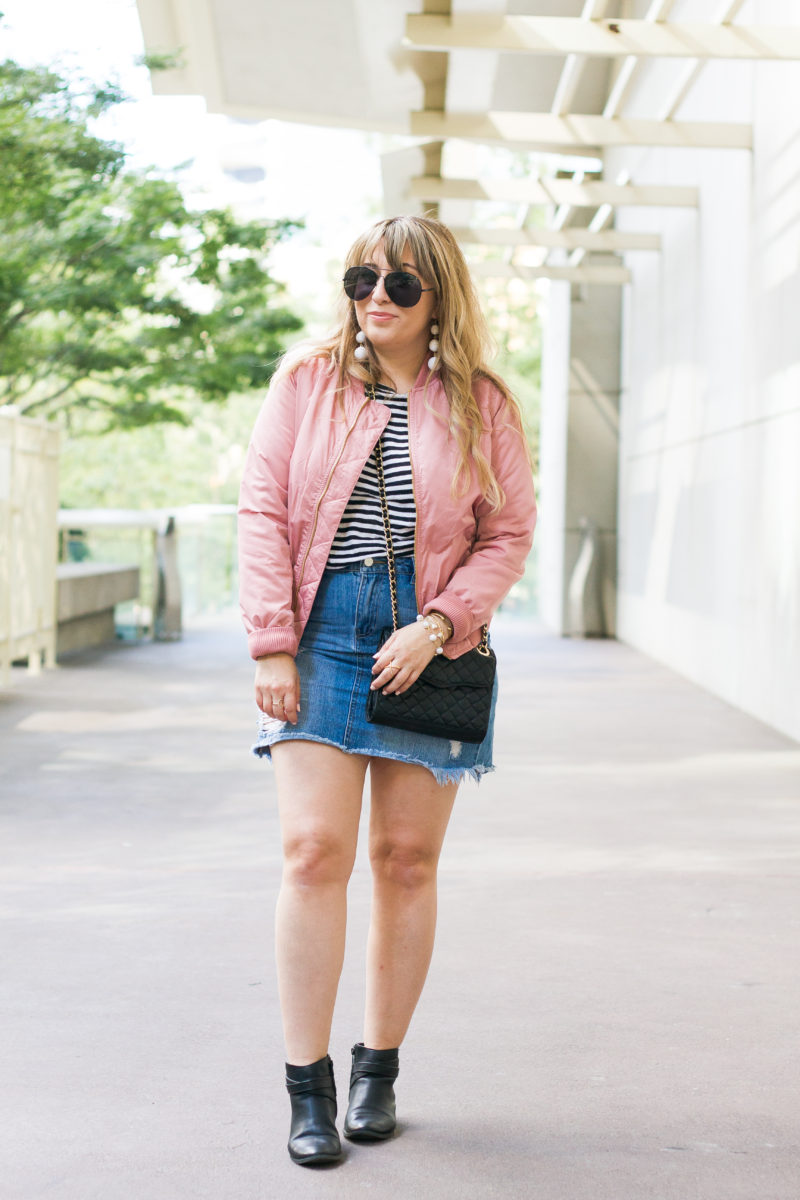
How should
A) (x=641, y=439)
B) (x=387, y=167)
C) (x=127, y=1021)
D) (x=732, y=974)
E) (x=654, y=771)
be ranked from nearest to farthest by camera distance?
(x=127, y=1021)
(x=732, y=974)
(x=654, y=771)
(x=387, y=167)
(x=641, y=439)

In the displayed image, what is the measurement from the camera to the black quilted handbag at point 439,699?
2.98 m

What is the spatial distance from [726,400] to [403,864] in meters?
10.1

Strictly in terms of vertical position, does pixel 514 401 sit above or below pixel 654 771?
above

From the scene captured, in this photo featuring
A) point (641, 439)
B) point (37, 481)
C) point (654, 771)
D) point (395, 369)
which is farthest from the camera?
point (641, 439)

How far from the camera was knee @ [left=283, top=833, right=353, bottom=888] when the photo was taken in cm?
294

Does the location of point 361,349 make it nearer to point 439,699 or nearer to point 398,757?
point 439,699

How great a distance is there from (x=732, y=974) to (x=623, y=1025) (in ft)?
2.04

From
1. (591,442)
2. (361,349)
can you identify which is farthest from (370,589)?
(591,442)

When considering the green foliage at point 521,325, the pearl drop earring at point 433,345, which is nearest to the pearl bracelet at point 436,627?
the pearl drop earring at point 433,345

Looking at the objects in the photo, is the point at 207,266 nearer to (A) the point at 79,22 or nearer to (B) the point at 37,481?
(A) the point at 79,22

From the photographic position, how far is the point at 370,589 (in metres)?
3.03

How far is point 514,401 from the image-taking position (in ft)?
10.6

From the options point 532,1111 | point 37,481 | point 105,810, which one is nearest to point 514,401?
point 532,1111

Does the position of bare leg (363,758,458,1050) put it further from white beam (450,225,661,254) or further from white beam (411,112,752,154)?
white beam (450,225,661,254)
